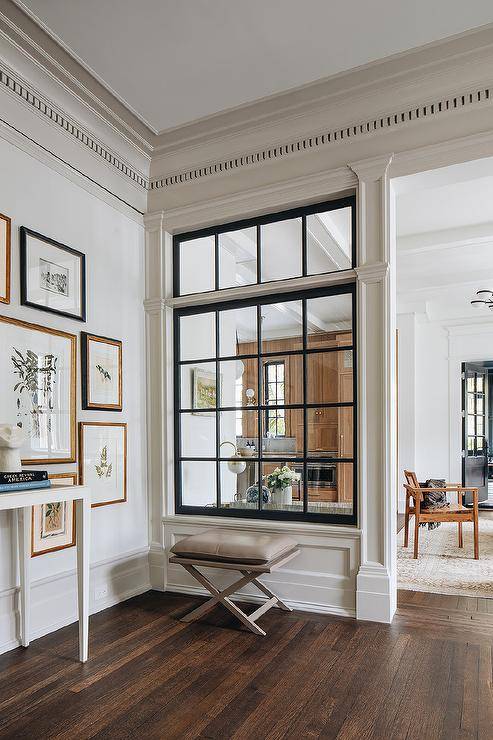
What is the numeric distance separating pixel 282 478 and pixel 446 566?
1983 mm

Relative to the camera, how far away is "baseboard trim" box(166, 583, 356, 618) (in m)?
3.34

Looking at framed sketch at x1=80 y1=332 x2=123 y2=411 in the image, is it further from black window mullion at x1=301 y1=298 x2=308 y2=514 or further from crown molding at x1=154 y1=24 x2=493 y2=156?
crown molding at x1=154 y1=24 x2=493 y2=156

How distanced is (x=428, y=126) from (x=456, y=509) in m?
3.31

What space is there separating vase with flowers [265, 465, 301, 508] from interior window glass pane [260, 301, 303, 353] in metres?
0.80

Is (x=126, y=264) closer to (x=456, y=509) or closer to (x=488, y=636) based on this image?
(x=488, y=636)

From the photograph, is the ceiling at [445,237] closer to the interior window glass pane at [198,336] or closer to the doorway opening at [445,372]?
the doorway opening at [445,372]

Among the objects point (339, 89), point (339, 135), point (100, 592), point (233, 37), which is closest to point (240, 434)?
point (100, 592)

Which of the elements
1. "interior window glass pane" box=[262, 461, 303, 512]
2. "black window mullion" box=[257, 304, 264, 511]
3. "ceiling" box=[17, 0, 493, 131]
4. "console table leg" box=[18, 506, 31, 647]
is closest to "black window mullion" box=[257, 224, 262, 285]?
"black window mullion" box=[257, 304, 264, 511]

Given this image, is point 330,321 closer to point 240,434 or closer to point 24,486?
point 240,434

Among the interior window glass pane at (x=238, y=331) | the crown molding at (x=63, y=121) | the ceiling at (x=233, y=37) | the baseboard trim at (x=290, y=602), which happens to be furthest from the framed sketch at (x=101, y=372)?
the ceiling at (x=233, y=37)

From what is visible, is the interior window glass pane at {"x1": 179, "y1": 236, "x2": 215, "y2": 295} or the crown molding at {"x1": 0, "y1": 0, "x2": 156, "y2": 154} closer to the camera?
the crown molding at {"x1": 0, "y1": 0, "x2": 156, "y2": 154}

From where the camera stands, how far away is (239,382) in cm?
385

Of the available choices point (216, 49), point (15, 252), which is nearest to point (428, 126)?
point (216, 49)

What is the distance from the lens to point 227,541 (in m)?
3.21
